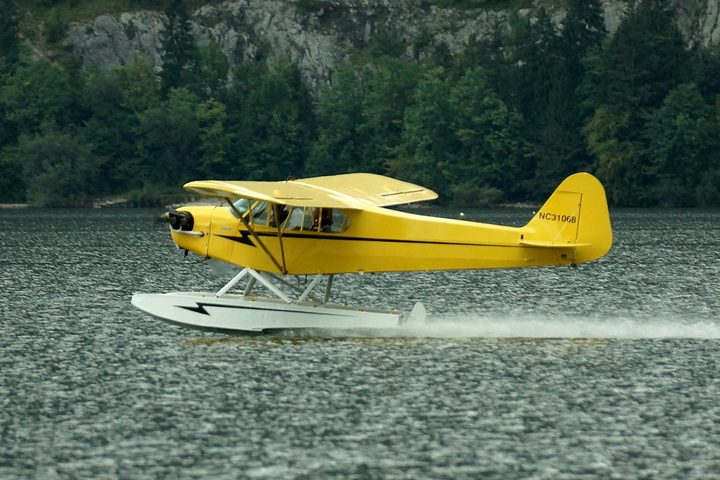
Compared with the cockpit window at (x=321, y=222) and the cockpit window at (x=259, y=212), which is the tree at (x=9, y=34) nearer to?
the cockpit window at (x=259, y=212)

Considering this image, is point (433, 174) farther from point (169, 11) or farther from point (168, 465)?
point (168, 465)

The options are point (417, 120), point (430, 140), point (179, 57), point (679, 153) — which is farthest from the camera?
point (179, 57)

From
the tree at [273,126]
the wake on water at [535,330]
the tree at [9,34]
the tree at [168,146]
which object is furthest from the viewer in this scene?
the tree at [9,34]

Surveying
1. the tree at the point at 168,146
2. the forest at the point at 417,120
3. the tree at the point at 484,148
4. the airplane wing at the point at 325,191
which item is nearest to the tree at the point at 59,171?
the forest at the point at 417,120

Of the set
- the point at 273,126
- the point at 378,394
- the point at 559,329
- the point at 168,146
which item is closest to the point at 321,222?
the point at 378,394

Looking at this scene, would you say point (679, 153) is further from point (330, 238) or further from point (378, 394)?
point (378, 394)

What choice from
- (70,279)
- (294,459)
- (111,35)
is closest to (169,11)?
(111,35)

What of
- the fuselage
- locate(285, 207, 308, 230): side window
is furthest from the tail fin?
locate(285, 207, 308, 230): side window

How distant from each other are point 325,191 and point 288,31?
10896 centimetres

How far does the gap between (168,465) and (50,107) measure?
95.8 meters

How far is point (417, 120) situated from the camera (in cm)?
10056

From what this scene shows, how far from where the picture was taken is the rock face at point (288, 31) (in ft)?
413

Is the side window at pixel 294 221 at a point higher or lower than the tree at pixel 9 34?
lower

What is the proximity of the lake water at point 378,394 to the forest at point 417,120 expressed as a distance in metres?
64.5
